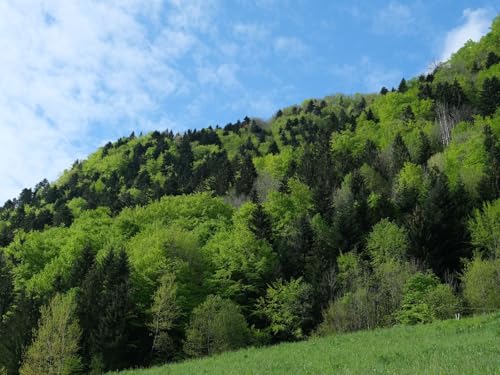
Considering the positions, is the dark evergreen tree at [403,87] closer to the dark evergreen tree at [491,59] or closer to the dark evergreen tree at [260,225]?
Answer: the dark evergreen tree at [491,59]

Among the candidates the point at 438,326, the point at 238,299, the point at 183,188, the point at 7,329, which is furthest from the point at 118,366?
the point at 183,188

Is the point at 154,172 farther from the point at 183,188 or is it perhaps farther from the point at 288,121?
the point at 288,121

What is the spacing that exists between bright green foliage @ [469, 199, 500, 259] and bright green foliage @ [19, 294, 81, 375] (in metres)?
47.3

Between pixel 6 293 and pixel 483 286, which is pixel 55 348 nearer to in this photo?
pixel 6 293

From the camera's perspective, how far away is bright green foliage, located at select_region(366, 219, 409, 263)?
6425cm

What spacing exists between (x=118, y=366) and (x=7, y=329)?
1379 cm

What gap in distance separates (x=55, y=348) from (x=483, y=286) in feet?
134

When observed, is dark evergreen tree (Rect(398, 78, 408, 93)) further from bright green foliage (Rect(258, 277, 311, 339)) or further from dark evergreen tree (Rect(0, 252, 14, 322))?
dark evergreen tree (Rect(0, 252, 14, 322))

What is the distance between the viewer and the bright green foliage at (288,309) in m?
58.2

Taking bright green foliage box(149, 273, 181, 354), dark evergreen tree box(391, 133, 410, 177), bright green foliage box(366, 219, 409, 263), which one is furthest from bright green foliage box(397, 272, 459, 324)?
dark evergreen tree box(391, 133, 410, 177)

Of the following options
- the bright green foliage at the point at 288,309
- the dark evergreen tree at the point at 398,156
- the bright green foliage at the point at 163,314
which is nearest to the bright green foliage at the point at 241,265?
the bright green foliage at the point at 288,309

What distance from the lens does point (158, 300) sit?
55062 millimetres

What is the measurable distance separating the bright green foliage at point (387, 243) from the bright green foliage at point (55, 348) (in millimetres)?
36503

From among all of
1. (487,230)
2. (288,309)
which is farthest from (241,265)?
(487,230)
